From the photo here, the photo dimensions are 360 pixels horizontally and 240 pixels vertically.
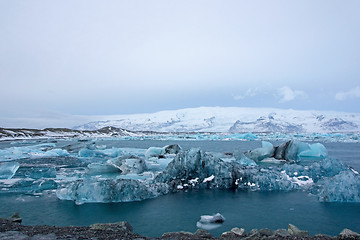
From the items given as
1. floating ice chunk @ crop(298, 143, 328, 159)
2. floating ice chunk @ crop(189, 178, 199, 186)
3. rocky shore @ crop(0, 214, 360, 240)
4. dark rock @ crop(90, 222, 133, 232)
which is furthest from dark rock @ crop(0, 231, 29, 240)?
floating ice chunk @ crop(298, 143, 328, 159)

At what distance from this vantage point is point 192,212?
7.06 metres

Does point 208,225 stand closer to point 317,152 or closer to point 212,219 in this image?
point 212,219

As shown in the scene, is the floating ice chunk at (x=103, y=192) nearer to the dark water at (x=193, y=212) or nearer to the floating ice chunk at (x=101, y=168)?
the dark water at (x=193, y=212)

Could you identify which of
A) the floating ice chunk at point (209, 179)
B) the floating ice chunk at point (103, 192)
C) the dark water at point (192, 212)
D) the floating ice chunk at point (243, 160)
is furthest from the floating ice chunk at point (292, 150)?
the floating ice chunk at point (103, 192)

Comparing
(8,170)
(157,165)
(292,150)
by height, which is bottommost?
(157,165)

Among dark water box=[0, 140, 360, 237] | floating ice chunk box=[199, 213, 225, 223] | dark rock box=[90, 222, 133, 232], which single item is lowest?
dark water box=[0, 140, 360, 237]

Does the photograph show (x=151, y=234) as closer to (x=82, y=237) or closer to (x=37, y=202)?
(x=82, y=237)

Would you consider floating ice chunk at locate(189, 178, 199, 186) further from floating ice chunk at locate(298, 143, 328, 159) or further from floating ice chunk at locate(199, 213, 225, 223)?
floating ice chunk at locate(298, 143, 328, 159)

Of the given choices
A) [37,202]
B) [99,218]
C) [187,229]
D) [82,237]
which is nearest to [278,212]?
[187,229]

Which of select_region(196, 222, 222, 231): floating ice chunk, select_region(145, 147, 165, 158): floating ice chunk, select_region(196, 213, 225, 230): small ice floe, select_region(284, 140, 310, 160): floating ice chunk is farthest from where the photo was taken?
select_region(145, 147, 165, 158): floating ice chunk

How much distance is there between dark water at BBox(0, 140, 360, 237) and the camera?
608 centimetres

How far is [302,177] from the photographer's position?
437 inches

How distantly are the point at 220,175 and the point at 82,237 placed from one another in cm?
647

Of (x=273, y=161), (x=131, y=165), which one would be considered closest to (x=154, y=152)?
(x=131, y=165)
